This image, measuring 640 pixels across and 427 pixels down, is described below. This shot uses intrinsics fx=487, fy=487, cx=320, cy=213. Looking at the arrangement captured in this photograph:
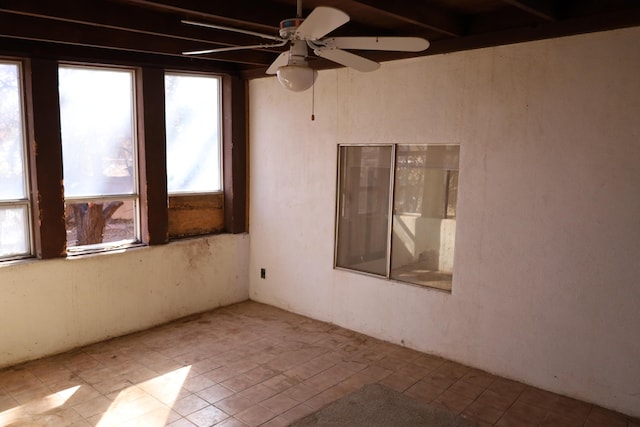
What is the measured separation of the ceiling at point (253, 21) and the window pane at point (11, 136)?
24cm

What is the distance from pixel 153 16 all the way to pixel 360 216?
8.52 ft

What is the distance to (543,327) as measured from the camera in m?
3.80

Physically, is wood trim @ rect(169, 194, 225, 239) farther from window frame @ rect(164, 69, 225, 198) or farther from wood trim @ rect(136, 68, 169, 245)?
wood trim @ rect(136, 68, 169, 245)

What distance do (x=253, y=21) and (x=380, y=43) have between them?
1354 mm

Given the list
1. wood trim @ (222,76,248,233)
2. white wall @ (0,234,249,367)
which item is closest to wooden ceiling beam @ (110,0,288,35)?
wood trim @ (222,76,248,233)

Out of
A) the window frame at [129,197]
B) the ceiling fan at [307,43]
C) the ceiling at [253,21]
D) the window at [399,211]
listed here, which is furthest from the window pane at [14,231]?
the window at [399,211]

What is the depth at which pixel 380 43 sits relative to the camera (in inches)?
103

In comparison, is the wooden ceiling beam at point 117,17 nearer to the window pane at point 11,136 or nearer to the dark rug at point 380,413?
the window pane at point 11,136

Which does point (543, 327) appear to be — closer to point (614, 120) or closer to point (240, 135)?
point (614, 120)

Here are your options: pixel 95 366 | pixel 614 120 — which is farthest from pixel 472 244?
pixel 95 366

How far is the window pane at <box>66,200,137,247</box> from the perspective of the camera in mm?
4645

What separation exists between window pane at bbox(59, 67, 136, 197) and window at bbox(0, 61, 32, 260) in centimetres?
34

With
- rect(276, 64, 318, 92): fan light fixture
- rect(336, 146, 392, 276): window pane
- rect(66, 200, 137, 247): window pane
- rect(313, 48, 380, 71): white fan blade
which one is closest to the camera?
rect(276, 64, 318, 92): fan light fixture

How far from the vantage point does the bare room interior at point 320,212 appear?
11.3 ft
